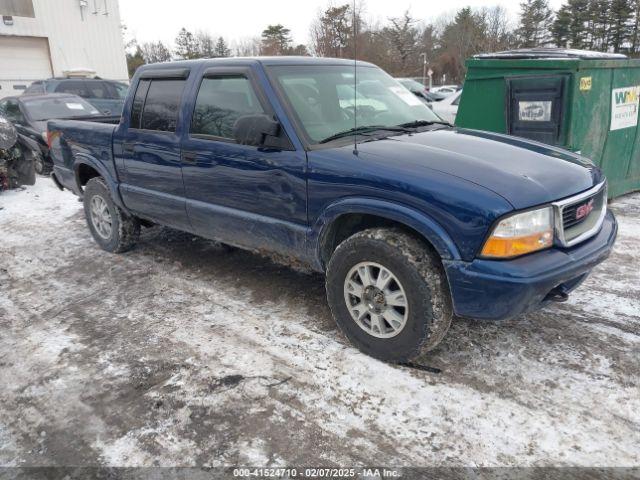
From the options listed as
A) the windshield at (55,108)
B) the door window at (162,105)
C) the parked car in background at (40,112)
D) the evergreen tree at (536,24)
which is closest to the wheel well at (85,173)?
the door window at (162,105)

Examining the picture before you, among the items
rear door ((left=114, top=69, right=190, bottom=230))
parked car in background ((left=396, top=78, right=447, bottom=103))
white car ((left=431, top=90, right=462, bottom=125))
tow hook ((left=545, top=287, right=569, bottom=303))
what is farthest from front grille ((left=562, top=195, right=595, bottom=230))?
parked car in background ((left=396, top=78, right=447, bottom=103))

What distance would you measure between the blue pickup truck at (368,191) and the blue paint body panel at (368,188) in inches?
0.4

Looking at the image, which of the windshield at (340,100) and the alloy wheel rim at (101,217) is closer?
the windshield at (340,100)

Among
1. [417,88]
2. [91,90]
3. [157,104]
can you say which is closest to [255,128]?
[157,104]

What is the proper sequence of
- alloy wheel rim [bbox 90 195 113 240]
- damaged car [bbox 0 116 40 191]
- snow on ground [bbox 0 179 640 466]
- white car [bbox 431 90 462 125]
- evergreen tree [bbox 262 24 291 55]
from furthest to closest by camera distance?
evergreen tree [bbox 262 24 291 55]
white car [bbox 431 90 462 125]
damaged car [bbox 0 116 40 191]
alloy wheel rim [bbox 90 195 113 240]
snow on ground [bbox 0 179 640 466]

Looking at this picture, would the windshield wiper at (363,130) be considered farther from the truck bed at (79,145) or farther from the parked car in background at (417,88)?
the parked car in background at (417,88)

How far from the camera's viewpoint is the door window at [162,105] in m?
4.20

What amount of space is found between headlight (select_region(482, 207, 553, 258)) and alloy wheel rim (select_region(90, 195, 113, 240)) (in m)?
4.16

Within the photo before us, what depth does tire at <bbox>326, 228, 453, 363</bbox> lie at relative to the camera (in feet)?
9.36

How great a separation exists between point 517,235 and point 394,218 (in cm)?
67

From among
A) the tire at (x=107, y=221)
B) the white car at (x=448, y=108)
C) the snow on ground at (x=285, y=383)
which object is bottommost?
the snow on ground at (x=285, y=383)

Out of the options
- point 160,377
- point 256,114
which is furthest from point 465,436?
point 256,114

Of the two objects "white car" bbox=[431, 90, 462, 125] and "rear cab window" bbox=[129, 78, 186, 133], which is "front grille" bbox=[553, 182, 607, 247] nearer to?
"rear cab window" bbox=[129, 78, 186, 133]

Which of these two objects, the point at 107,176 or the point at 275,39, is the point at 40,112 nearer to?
the point at 107,176
